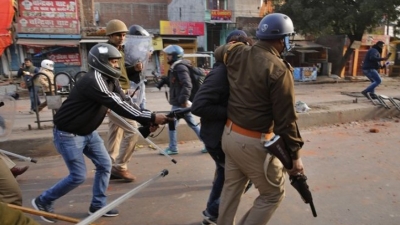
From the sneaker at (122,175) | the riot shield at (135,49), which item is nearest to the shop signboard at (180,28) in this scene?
the riot shield at (135,49)

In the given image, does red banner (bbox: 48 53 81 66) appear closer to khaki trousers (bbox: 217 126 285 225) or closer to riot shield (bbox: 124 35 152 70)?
riot shield (bbox: 124 35 152 70)

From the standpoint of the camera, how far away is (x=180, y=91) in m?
4.70

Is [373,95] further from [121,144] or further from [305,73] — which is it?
[305,73]

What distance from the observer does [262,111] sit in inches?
92.0

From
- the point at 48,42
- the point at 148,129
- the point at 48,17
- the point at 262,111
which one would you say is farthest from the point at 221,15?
the point at 262,111

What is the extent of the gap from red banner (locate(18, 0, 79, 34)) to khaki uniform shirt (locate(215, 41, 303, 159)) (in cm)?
1769

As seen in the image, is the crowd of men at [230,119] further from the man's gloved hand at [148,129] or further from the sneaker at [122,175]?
the sneaker at [122,175]

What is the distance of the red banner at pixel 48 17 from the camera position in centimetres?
1720

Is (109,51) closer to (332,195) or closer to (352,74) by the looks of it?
(332,195)

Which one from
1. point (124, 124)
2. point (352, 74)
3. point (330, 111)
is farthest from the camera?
point (352, 74)

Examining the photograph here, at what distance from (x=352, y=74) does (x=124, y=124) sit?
20.8 meters

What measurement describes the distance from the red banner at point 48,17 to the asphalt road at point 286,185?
14.9 m

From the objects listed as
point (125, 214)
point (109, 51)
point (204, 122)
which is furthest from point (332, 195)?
point (109, 51)

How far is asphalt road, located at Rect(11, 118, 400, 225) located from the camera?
330 cm
